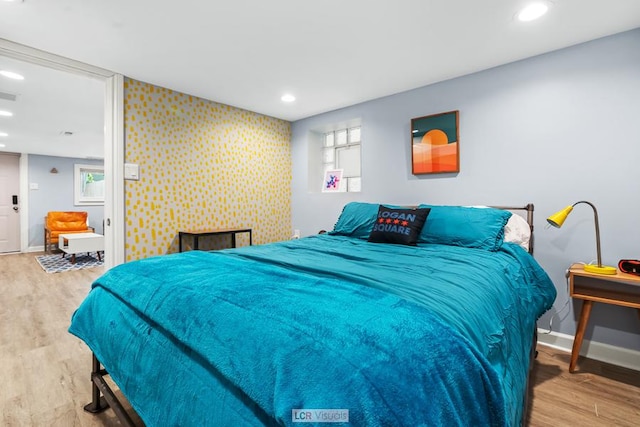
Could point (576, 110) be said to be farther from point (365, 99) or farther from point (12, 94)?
point (12, 94)

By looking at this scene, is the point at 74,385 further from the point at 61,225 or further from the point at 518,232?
the point at 61,225

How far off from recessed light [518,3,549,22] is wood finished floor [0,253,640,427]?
7.54 ft

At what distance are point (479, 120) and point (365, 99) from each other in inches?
49.3

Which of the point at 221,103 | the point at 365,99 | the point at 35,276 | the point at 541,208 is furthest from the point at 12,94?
the point at 541,208

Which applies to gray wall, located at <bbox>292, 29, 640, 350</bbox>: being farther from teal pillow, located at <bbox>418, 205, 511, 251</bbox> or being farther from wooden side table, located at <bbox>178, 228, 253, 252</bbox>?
wooden side table, located at <bbox>178, 228, 253, 252</bbox>

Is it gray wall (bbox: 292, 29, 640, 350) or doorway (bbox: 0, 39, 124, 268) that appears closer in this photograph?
gray wall (bbox: 292, 29, 640, 350)

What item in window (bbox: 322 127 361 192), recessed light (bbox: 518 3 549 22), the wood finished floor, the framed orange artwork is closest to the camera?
the wood finished floor

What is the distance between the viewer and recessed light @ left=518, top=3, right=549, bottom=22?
1886mm

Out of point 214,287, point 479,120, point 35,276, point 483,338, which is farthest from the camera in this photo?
point 35,276

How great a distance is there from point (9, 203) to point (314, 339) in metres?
9.07

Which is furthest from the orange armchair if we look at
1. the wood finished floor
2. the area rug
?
the wood finished floor

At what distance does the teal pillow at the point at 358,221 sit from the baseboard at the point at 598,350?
5.28 feet

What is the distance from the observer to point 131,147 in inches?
116

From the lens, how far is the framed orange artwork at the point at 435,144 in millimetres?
2924
